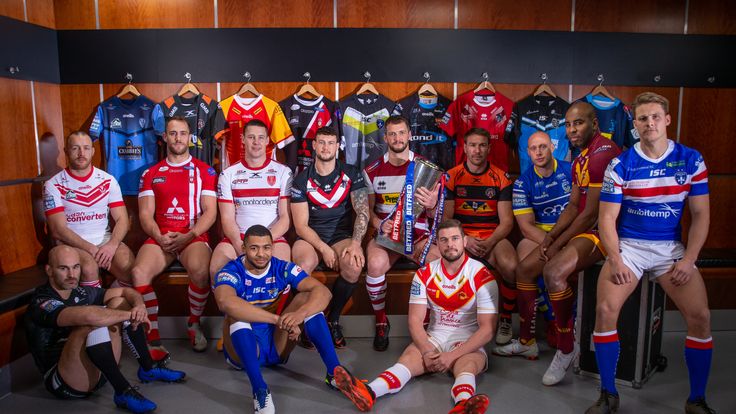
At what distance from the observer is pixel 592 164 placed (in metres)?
2.77

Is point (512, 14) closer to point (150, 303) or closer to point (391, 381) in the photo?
point (391, 381)

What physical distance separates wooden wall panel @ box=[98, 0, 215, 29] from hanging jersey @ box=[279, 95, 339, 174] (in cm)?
87

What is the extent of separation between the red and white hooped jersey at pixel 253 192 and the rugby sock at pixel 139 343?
3.01ft

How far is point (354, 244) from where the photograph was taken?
10.7 ft

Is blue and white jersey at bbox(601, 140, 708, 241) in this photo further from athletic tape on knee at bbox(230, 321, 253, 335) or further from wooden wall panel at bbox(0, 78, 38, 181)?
wooden wall panel at bbox(0, 78, 38, 181)

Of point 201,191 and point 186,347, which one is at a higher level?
point 201,191

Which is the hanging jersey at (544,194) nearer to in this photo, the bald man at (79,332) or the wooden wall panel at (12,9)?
the bald man at (79,332)

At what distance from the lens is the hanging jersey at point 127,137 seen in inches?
153

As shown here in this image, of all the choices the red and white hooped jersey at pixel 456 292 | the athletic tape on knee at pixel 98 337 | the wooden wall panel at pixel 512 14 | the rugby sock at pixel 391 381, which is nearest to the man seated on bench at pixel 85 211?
the athletic tape on knee at pixel 98 337

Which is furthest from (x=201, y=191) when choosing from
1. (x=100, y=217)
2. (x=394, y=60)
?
(x=394, y=60)

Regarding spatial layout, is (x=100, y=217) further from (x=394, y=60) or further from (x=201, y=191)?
(x=394, y=60)

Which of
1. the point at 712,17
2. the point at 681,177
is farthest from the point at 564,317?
the point at 712,17

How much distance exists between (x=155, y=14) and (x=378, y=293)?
2611 mm

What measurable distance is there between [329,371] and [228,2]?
278 cm
